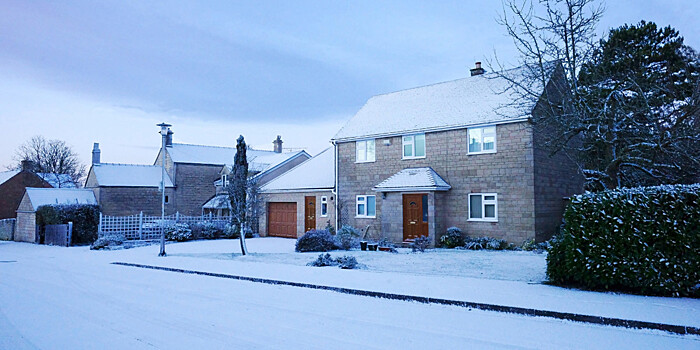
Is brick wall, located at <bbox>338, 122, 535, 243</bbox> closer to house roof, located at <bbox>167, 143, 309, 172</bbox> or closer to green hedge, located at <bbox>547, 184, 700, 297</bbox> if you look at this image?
green hedge, located at <bbox>547, 184, 700, 297</bbox>

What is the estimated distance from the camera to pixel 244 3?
52.8 feet

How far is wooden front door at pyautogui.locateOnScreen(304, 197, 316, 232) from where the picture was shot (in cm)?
2741

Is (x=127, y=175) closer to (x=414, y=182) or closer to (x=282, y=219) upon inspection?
(x=282, y=219)

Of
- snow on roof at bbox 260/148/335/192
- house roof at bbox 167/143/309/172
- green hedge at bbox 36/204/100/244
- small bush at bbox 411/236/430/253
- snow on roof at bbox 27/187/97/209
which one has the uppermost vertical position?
house roof at bbox 167/143/309/172

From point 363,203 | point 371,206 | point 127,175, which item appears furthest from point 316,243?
point 127,175

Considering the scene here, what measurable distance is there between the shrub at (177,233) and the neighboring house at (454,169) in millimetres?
9160

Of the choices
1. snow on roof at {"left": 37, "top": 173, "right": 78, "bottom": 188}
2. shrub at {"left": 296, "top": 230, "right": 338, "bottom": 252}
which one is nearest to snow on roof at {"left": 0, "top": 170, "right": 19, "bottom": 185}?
snow on roof at {"left": 37, "top": 173, "right": 78, "bottom": 188}

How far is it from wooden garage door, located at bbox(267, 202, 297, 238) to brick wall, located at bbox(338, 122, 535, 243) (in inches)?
183

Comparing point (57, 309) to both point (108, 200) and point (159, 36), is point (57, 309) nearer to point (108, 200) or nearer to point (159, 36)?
point (159, 36)

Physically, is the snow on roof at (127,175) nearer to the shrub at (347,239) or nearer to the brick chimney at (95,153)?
the brick chimney at (95,153)

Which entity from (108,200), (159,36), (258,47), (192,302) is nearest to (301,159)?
(108,200)

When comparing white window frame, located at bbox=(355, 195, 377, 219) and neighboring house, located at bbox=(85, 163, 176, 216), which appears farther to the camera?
neighboring house, located at bbox=(85, 163, 176, 216)

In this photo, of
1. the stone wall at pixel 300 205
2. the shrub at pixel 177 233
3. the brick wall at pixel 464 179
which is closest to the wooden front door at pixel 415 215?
the brick wall at pixel 464 179

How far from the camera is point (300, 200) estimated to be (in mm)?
28016
